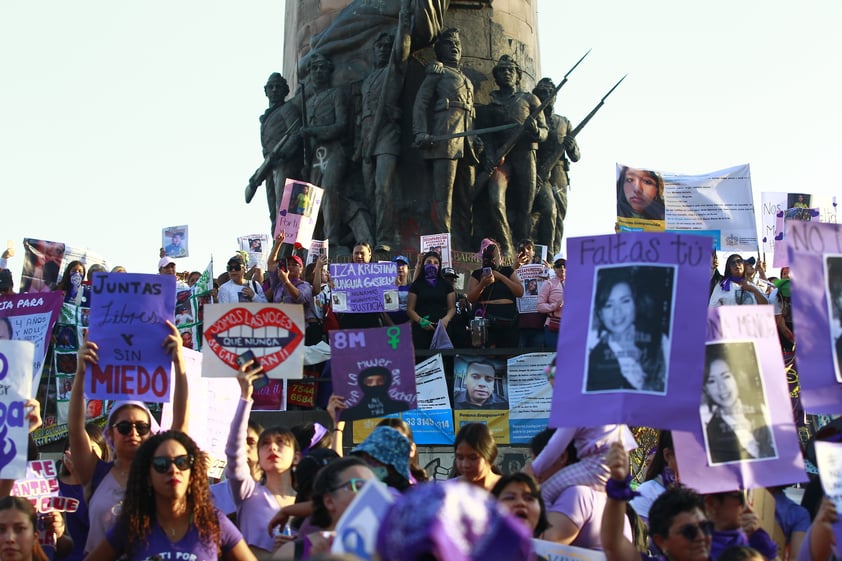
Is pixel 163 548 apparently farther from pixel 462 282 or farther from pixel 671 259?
pixel 462 282

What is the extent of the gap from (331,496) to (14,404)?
7.07 ft

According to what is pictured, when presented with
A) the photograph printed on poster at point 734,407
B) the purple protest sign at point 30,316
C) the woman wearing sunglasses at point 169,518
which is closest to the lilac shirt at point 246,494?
the woman wearing sunglasses at point 169,518

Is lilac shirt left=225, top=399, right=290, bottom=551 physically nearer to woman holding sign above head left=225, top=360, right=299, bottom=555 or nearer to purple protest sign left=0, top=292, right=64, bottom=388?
woman holding sign above head left=225, top=360, right=299, bottom=555

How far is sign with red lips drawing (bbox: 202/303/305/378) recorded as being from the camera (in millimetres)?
7605

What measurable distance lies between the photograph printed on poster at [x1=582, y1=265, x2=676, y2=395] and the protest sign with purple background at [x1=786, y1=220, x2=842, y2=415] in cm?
60

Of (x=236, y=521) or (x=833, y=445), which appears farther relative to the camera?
(x=236, y=521)

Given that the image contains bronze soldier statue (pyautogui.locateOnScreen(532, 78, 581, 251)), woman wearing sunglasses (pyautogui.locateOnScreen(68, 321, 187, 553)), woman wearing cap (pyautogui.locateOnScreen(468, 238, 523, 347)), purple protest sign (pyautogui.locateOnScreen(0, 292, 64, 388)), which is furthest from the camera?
bronze soldier statue (pyautogui.locateOnScreen(532, 78, 581, 251))

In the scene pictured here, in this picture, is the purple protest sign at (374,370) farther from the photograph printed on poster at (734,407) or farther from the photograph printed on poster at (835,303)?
the photograph printed on poster at (835,303)

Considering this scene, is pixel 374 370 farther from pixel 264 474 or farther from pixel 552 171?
pixel 552 171

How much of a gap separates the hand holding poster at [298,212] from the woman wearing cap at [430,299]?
2627 millimetres

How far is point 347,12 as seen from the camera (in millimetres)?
20953

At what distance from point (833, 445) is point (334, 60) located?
634 inches

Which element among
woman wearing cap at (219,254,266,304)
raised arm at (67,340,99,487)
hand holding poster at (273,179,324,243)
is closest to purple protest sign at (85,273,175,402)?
raised arm at (67,340,99,487)

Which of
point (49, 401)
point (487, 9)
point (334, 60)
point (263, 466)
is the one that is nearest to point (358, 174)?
point (334, 60)
